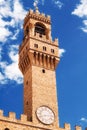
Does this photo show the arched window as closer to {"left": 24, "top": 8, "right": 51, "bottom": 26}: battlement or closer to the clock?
{"left": 24, "top": 8, "right": 51, "bottom": 26}: battlement

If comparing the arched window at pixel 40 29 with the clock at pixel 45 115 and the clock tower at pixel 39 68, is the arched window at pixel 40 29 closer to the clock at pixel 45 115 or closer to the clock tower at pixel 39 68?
the clock tower at pixel 39 68

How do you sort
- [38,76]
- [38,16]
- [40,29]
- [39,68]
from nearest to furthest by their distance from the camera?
1. [38,76]
2. [39,68]
3. [38,16]
4. [40,29]

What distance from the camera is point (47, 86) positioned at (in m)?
53.1

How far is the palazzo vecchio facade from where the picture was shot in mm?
48656

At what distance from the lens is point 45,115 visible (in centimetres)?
5056

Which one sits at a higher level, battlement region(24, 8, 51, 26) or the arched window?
battlement region(24, 8, 51, 26)

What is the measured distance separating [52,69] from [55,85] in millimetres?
2687

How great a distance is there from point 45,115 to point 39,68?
7.37 meters

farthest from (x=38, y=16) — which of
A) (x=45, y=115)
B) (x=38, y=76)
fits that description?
(x=45, y=115)

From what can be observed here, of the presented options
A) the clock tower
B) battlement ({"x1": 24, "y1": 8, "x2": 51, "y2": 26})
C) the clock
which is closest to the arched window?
the clock tower

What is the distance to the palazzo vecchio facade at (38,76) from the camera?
4866 cm

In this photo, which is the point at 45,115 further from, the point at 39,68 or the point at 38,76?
the point at 39,68

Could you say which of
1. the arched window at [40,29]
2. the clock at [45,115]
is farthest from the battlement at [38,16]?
the clock at [45,115]

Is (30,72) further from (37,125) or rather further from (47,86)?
(37,125)
